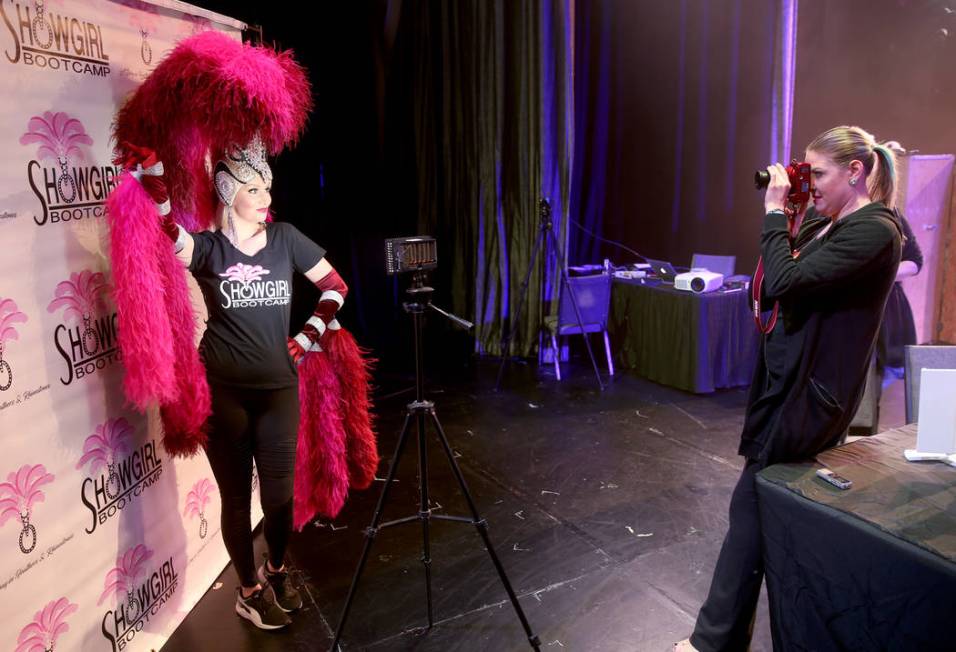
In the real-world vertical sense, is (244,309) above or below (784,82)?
below

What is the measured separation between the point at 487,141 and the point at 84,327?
4.17 m

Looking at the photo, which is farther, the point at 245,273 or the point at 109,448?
the point at 245,273

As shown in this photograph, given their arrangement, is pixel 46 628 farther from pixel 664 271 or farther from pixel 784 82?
pixel 784 82

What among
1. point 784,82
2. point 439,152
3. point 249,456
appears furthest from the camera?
point 439,152

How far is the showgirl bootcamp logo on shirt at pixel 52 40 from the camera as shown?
5.34 ft

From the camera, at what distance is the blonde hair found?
1.71 meters

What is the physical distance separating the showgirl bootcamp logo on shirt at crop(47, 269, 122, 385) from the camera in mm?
1868

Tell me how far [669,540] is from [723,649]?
86cm

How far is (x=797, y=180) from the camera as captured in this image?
1.80 m

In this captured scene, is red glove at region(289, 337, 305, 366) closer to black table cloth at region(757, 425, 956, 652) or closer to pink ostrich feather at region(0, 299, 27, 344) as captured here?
pink ostrich feather at region(0, 299, 27, 344)

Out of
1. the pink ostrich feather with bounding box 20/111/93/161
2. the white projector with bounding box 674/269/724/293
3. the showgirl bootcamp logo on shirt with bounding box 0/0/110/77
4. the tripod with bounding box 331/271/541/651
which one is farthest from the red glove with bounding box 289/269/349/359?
the white projector with bounding box 674/269/724/293

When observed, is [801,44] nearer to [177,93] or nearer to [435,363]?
[435,363]

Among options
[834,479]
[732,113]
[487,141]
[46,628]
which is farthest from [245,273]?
[732,113]

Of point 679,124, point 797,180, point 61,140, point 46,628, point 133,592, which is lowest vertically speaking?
point 133,592
